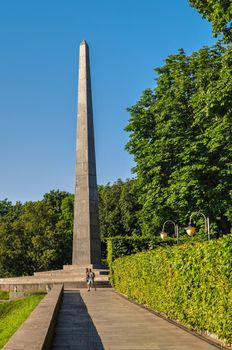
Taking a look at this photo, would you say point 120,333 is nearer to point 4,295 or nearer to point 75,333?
point 75,333

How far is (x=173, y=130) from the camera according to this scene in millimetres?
25875

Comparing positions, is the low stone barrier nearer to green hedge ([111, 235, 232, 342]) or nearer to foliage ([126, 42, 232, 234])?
green hedge ([111, 235, 232, 342])

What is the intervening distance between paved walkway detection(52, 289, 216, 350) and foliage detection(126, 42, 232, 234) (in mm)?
10141

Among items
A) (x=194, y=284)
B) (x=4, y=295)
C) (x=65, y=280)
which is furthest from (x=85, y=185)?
(x=194, y=284)

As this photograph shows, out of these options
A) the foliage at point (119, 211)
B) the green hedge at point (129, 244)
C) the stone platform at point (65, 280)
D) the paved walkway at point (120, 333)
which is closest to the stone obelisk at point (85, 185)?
the stone platform at point (65, 280)

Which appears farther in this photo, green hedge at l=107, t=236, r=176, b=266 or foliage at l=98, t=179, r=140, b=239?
foliage at l=98, t=179, r=140, b=239

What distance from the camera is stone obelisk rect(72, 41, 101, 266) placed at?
33.7 metres

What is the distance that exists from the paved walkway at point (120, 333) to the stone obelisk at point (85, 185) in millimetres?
18487

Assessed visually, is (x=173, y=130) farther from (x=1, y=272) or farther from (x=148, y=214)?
(x=1, y=272)

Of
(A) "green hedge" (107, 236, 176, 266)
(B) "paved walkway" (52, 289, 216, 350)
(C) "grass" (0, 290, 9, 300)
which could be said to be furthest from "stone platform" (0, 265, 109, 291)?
(B) "paved walkway" (52, 289, 216, 350)

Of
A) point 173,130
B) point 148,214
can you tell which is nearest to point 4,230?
point 148,214

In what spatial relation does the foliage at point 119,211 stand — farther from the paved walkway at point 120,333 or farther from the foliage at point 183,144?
the paved walkway at point 120,333

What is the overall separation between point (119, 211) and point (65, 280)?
2585 cm

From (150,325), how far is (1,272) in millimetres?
42099
